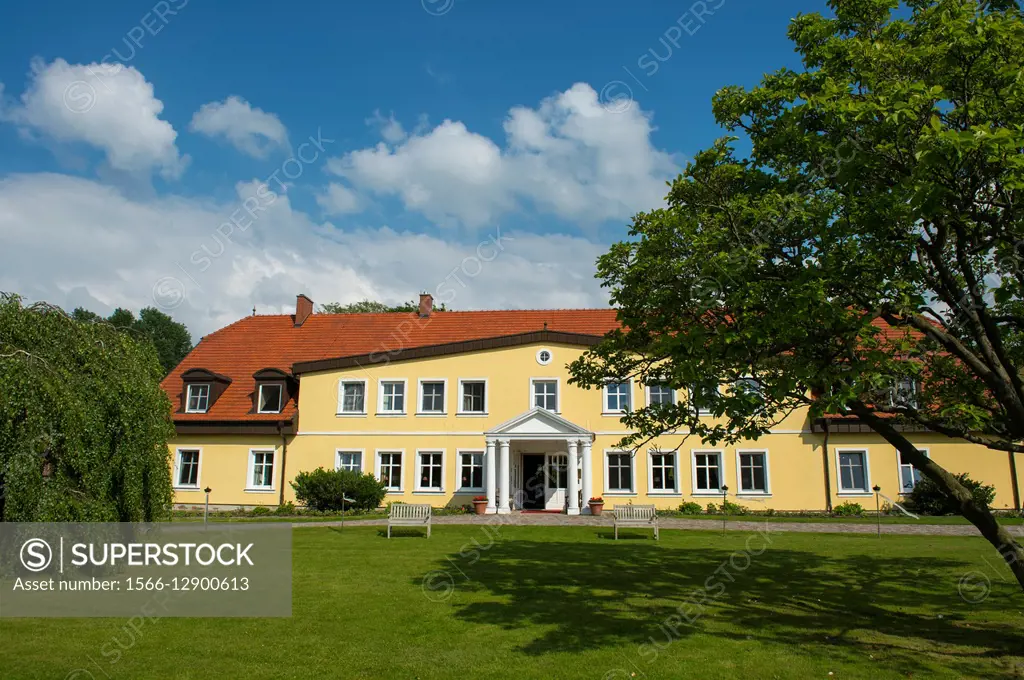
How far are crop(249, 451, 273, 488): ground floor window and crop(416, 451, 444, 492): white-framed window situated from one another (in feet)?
20.0

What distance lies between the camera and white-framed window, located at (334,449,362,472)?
2830cm

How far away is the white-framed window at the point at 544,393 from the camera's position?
2789 cm

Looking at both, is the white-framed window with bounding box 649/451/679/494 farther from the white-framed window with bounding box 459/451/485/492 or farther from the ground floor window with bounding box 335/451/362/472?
the ground floor window with bounding box 335/451/362/472

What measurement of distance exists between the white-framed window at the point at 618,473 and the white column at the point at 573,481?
1.48m

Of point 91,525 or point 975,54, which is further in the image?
point 91,525

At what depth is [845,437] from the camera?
26.2 m

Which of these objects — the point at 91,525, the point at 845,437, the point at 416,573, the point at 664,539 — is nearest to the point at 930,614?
the point at 416,573

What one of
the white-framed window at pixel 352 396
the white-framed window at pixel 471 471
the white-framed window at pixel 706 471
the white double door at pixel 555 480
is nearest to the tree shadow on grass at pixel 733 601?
the white-framed window at pixel 706 471

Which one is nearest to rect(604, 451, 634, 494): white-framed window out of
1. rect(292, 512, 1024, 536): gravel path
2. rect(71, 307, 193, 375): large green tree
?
rect(292, 512, 1024, 536): gravel path

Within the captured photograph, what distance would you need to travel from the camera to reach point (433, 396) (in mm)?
28562

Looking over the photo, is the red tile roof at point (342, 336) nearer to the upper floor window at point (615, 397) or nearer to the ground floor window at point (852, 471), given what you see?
the upper floor window at point (615, 397)

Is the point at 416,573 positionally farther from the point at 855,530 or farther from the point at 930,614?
the point at 855,530

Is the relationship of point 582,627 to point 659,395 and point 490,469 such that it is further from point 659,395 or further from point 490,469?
point 659,395

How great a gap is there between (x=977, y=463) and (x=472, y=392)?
18799 mm
